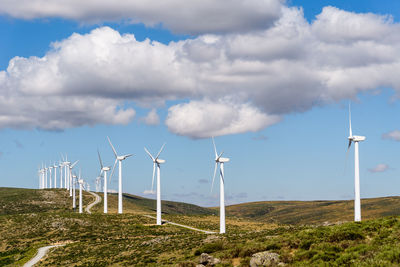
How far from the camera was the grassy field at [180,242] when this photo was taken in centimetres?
4340

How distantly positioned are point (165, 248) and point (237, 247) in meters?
20.9

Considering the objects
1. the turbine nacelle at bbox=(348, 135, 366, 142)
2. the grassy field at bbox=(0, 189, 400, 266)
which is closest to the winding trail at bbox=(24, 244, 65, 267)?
the grassy field at bbox=(0, 189, 400, 266)

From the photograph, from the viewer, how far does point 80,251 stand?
84750mm

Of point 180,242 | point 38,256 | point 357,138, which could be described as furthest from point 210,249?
point 38,256

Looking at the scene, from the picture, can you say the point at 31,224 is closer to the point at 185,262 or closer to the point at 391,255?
the point at 185,262

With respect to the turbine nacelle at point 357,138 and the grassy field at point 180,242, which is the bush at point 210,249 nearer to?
the grassy field at point 180,242

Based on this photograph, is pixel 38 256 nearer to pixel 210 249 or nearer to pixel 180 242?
pixel 180 242

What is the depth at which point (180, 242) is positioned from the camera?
7481cm

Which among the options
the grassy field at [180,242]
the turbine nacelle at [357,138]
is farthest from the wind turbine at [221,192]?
the turbine nacelle at [357,138]

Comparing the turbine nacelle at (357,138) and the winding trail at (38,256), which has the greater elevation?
the turbine nacelle at (357,138)

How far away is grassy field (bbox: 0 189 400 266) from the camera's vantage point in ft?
142

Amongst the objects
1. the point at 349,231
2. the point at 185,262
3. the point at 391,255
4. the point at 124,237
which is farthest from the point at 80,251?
the point at 391,255

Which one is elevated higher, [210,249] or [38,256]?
[210,249]

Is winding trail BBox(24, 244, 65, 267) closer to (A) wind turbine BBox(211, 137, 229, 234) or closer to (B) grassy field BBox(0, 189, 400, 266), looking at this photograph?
(B) grassy field BBox(0, 189, 400, 266)
